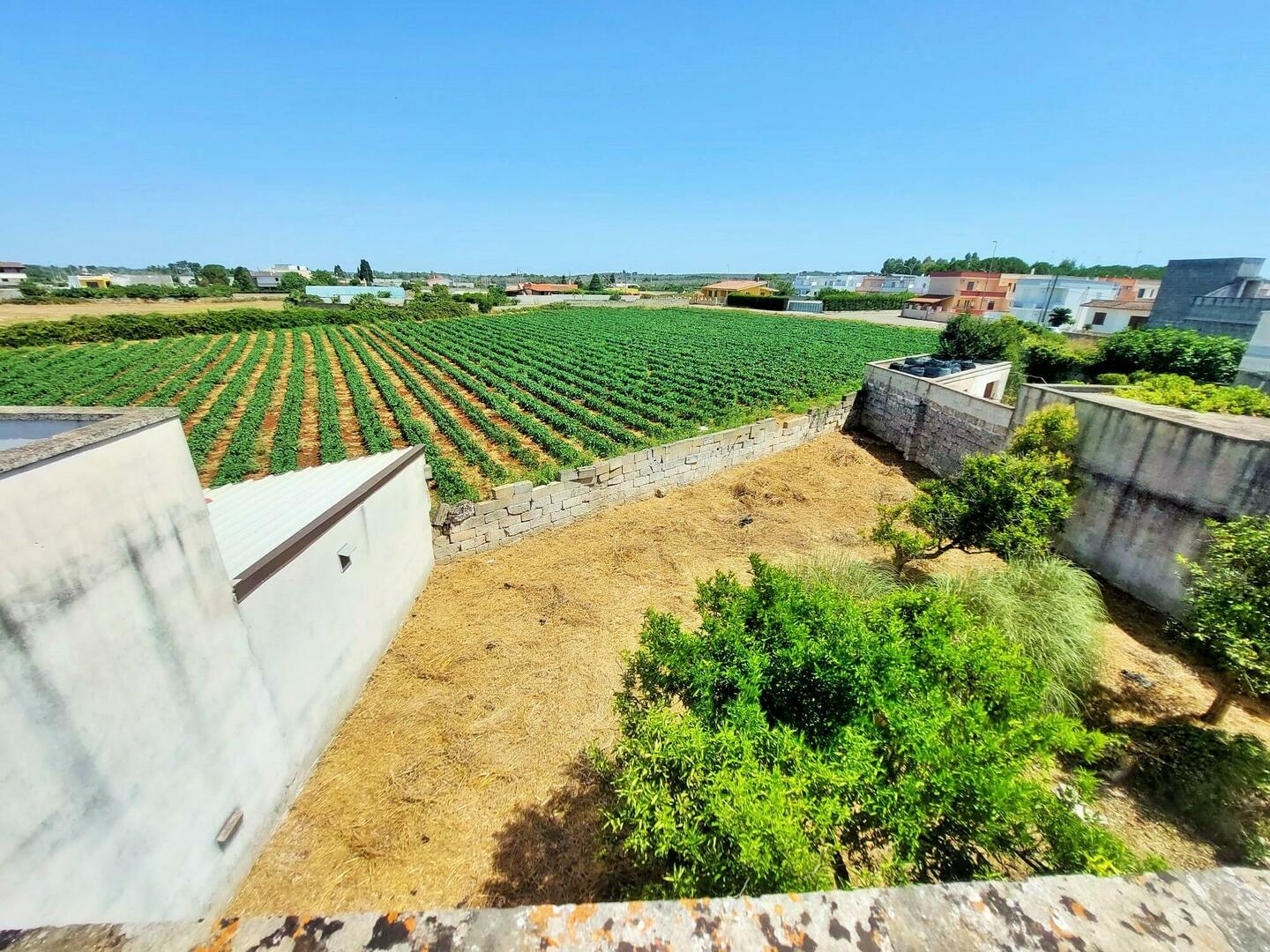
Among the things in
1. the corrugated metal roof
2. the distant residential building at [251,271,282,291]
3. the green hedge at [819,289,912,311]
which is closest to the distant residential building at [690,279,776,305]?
the green hedge at [819,289,912,311]

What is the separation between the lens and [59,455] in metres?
2.94

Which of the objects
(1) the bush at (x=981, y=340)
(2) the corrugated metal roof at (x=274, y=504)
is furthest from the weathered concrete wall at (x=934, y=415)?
(2) the corrugated metal roof at (x=274, y=504)

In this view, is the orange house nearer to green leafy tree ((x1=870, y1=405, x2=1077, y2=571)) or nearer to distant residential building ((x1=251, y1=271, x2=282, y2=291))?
green leafy tree ((x1=870, y1=405, x2=1077, y2=571))

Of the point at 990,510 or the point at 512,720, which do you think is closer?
the point at 512,720

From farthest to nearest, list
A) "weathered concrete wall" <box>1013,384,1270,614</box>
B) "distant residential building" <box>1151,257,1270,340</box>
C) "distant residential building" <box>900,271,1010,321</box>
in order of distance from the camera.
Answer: "distant residential building" <box>900,271,1010,321</box>
"distant residential building" <box>1151,257,1270,340</box>
"weathered concrete wall" <box>1013,384,1270,614</box>

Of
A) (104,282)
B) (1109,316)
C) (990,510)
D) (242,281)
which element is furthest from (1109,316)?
(104,282)

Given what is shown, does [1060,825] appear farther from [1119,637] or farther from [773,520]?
[773,520]

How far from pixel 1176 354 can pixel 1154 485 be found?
41.6ft

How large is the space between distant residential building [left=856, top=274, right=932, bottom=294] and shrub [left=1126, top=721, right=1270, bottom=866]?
73875 millimetres

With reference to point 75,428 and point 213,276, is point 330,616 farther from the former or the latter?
point 213,276

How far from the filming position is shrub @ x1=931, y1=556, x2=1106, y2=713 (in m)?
6.19

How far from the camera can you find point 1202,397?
368 inches

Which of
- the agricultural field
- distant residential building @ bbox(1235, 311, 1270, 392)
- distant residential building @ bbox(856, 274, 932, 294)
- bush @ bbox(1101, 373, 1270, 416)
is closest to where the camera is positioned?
bush @ bbox(1101, 373, 1270, 416)

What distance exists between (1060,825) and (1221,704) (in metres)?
5.66
